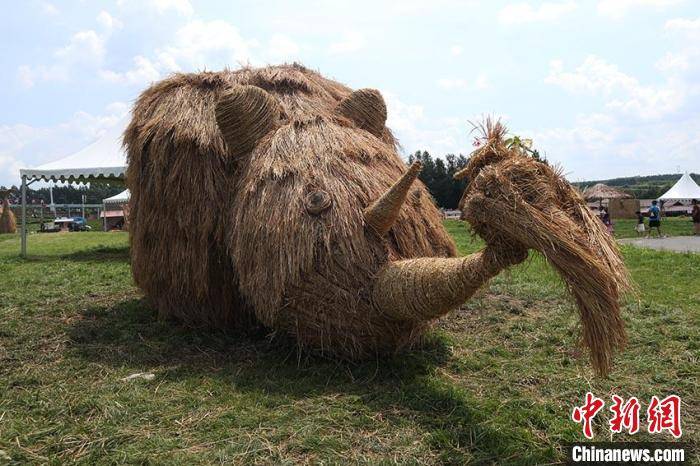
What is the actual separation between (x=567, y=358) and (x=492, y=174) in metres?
2.39

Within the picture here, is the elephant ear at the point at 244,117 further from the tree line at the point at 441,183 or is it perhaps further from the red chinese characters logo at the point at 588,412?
the tree line at the point at 441,183

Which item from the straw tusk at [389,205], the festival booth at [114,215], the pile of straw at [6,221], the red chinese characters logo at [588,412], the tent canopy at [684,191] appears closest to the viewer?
the red chinese characters logo at [588,412]

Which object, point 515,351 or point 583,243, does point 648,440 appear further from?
point 515,351

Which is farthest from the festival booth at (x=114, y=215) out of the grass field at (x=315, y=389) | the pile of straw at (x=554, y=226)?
the pile of straw at (x=554, y=226)

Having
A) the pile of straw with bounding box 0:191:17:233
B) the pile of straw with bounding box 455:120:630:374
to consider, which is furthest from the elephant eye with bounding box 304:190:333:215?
the pile of straw with bounding box 0:191:17:233

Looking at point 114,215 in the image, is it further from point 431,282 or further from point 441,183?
point 431,282

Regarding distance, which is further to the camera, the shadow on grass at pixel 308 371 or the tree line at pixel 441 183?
the tree line at pixel 441 183

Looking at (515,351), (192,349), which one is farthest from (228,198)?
(515,351)

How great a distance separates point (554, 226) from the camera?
3027 millimetres

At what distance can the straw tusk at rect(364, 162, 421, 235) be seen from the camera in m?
3.96

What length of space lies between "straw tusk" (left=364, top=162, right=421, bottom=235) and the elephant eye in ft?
1.04

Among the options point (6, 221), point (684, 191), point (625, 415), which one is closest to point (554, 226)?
point (625, 415)

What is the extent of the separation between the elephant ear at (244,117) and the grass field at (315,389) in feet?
5.81

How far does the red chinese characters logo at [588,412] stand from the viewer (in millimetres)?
3501
